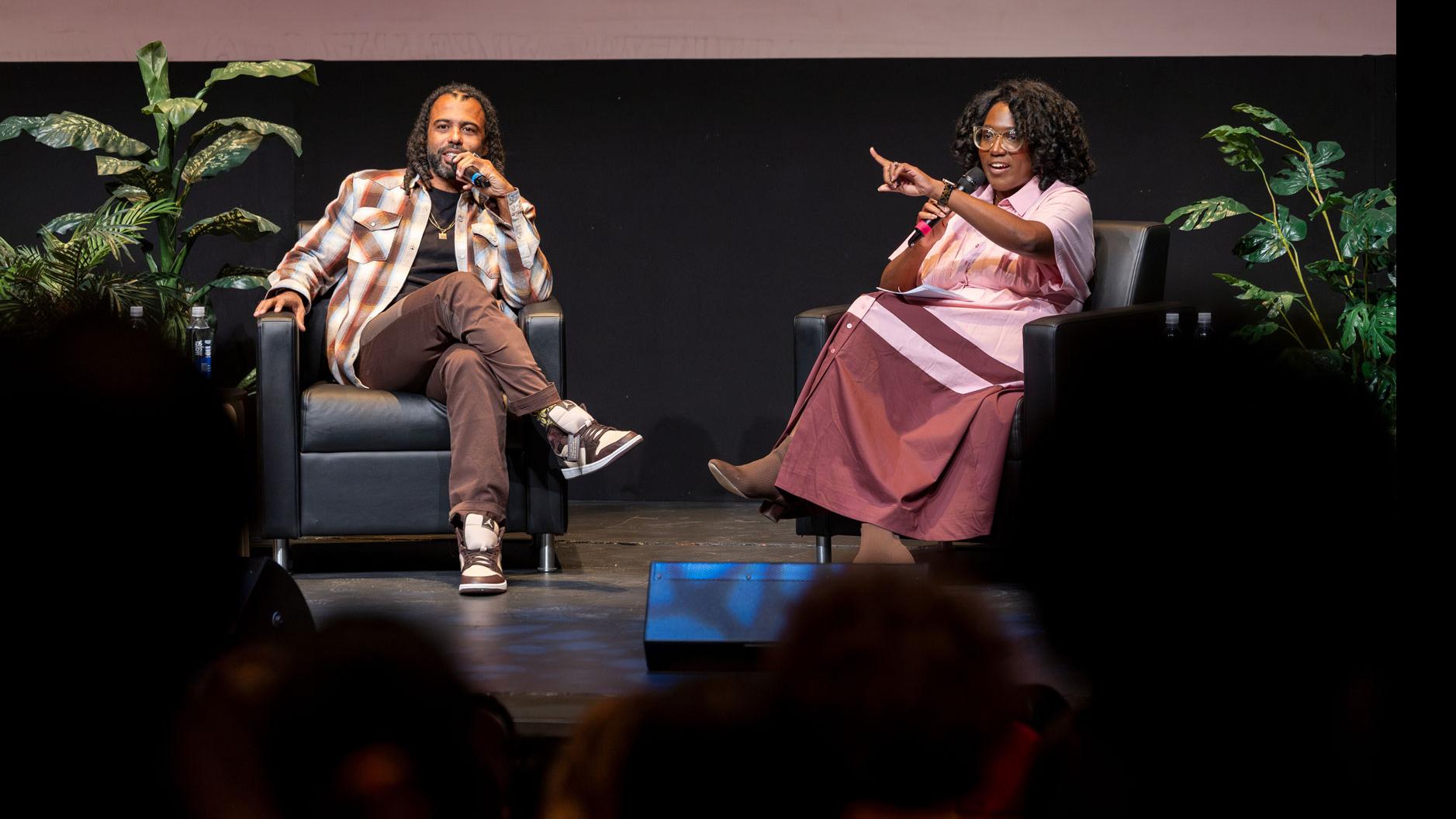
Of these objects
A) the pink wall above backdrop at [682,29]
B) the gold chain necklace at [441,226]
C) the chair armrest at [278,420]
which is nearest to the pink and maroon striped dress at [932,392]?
the gold chain necklace at [441,226]

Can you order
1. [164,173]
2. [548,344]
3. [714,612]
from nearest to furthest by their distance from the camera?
[714,612], [548,344], [164,173]

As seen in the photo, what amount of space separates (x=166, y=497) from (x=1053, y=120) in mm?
2765

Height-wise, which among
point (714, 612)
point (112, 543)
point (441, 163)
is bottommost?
point (714, 612)

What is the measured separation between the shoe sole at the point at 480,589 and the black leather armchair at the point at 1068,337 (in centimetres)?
69

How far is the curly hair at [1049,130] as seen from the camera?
10.6 ft

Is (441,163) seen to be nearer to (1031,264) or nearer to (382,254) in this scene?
(382,254)

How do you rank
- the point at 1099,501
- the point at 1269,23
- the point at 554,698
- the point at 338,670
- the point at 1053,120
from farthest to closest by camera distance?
1. the point at 1269,23
2. the point at 1053,120
3. the point at 554,698
4. the point at 1099,501
5. the point at 338,670

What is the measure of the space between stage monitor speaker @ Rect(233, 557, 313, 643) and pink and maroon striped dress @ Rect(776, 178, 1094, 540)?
182 cm

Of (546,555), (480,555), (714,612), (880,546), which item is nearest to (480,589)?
(480,555)

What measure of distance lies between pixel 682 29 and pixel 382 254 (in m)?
1.36

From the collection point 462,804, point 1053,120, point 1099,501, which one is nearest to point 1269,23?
point 1053,120

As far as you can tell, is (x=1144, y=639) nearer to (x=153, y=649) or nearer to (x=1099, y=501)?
(x=1099, y=501)

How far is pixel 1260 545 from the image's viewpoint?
0.89m

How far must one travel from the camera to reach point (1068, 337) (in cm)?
286
